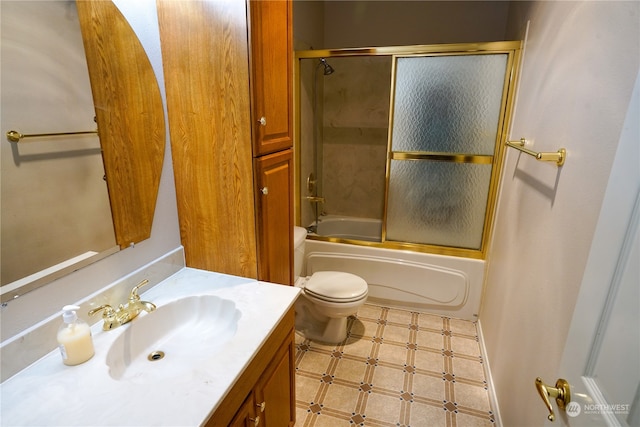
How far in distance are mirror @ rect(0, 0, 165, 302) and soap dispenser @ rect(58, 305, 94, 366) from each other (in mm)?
142

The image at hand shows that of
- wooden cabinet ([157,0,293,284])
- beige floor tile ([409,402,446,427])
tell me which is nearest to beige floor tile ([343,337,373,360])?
beige floor tile ([409,402,446,427])

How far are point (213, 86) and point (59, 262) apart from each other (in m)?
0.74

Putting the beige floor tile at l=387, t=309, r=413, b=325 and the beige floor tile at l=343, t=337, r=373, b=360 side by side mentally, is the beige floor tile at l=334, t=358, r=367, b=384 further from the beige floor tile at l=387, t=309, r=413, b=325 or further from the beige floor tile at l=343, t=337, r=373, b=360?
the beige floor tile at l=387, t=309, r=413, b=325

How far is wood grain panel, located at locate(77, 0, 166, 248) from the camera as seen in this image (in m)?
1.03

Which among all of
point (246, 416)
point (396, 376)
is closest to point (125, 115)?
point (246, 416)

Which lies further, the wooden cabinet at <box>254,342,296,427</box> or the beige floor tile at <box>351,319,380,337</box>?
the beige floor tile at <box>351,319,380,337</box>

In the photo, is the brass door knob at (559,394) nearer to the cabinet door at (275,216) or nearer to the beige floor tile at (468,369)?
the cabinet door at (275,216)

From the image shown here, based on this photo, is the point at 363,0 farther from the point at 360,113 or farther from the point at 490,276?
the point at 490,276

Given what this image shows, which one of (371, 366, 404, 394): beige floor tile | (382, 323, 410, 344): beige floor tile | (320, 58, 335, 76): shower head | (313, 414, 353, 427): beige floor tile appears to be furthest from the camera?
(320, 58, 335, 76): shower head

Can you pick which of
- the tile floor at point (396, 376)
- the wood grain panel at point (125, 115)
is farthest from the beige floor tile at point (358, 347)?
the wood grain panel at point (125, 115)

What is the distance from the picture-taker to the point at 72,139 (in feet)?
3.20

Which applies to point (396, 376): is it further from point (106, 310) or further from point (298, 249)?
point (106, 310)

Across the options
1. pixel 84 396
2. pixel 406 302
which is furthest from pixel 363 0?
pixel 84 396

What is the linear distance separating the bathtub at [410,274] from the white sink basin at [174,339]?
1.48 meters
